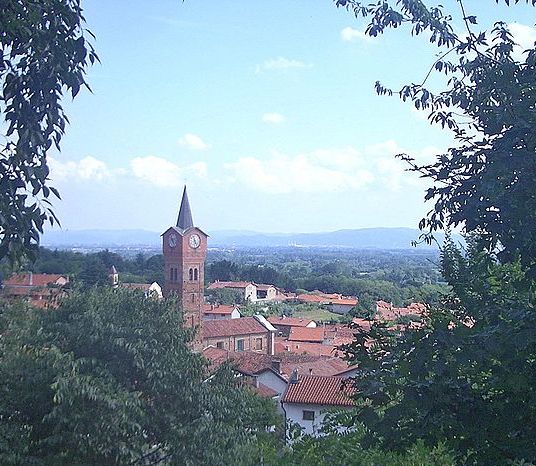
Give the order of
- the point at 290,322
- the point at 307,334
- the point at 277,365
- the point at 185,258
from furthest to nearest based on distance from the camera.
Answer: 1. the point at 290,322
2. the point at 307,334
3. the point at 185,258
4. the point at 277,365

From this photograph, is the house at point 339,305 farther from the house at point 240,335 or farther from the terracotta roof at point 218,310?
the house at point 240,335

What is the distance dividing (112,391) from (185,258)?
3398 centimetres

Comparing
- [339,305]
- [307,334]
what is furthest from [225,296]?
[307,334]

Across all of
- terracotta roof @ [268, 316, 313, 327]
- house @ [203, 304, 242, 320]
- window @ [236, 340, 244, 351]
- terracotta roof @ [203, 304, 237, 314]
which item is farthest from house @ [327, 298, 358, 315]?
window @ [236, 340, 244, 351]

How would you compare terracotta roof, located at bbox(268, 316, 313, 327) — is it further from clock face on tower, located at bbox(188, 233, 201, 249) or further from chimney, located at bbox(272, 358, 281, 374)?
chimney, located at bbox(272, 358, 281, 374)

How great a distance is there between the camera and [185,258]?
42.9 metres

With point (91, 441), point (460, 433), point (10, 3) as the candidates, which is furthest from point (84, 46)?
point (91, 441)

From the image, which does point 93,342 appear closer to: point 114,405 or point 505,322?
point 114,405

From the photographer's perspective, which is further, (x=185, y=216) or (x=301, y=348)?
(x=185, y=216)

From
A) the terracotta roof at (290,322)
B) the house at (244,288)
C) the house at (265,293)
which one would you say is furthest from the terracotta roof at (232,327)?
the house at (265,293)

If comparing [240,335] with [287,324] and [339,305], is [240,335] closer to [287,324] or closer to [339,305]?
[287,324]

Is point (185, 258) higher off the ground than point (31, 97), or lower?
lower

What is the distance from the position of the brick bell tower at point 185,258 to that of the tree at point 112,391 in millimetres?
31624

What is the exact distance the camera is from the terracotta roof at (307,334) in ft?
148
